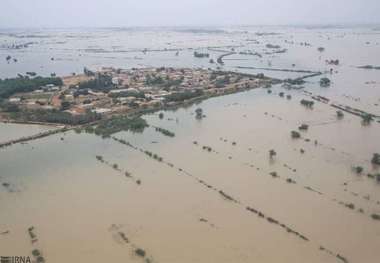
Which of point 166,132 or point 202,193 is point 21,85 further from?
point 202,193

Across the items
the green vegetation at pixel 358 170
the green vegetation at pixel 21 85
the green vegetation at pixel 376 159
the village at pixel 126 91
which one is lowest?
the green vegetation at pixel 358 170

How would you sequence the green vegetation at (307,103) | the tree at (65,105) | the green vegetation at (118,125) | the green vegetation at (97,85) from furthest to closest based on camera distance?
the green vegetation at (97,85) < the green vegetation at (307,103) < the tree at (65,105) < the green vegetation at (118,125)

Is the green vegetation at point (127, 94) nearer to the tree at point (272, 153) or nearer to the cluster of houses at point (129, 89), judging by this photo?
the cluster of houses at point (129, 89)

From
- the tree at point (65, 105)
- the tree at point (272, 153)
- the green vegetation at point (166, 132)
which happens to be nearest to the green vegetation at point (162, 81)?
the tree at point (65, 105)

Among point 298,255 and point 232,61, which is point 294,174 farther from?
point 232,61

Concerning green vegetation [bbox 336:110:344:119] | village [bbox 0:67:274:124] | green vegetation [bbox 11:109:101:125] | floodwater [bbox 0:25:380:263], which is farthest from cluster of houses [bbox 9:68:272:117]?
green vegetation [bbox 336:110:344:119]

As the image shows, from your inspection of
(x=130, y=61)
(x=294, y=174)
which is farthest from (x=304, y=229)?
(x=130, y=61)
